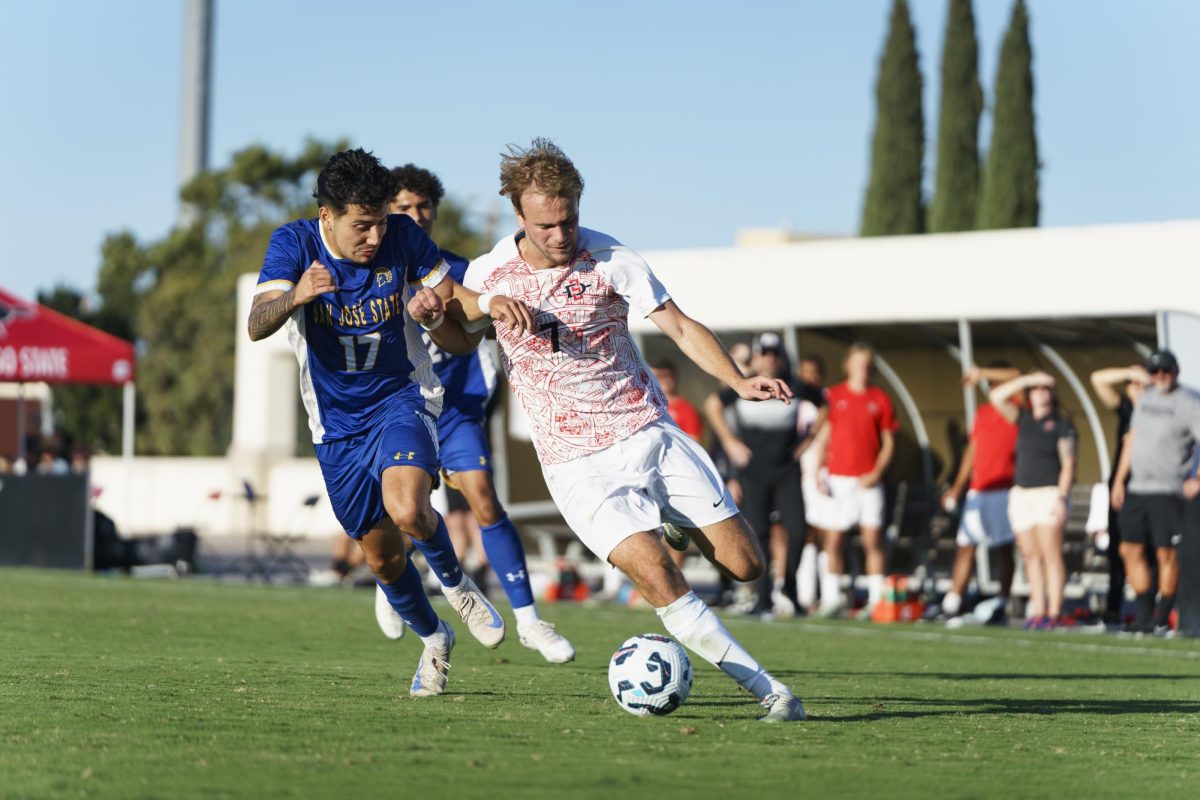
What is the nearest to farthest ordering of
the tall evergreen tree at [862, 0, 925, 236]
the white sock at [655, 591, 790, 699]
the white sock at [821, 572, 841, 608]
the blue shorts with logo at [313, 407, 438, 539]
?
the white sock at [655, 591, 790, 699] < the blue shorts with logo at [313, 407, 438, 539] < the white sock at [821, 572, 841, 608] < the tall evergreen tree at [862, 0, 925, 236]

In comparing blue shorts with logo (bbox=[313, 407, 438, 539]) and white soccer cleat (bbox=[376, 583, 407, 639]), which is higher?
blue shorts with logo (bbox=[313, 407, 438, 539])

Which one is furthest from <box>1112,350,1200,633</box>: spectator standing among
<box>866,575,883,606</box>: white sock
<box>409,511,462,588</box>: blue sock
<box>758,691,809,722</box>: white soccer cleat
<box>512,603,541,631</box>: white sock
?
<box>758,691,809,722</box>: white soccer cleat

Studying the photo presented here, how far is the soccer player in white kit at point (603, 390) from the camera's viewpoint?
675cm

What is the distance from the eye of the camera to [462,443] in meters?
9.91

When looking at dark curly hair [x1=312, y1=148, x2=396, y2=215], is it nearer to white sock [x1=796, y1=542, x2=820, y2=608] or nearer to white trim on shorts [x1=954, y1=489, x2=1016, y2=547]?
white trim on shorts [x1=954, y1=489, x2=1016, y2=547]

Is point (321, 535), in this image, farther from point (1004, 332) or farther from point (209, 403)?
point (1004, 332)

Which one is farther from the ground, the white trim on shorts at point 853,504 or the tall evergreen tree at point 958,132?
the tall evergreen tree at point 958,132

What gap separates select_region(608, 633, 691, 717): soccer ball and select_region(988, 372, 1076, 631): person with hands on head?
28.0ft

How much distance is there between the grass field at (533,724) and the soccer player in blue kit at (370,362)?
0.67 meters

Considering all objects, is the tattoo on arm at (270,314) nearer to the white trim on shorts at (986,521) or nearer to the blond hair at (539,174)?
the blond hair at (539,174)


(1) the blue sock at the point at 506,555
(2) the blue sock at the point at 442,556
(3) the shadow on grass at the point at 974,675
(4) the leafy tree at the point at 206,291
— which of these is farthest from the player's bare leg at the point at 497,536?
(4) the leafy tree at the point at 206,291

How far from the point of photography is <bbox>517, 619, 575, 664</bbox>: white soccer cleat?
8.80 m

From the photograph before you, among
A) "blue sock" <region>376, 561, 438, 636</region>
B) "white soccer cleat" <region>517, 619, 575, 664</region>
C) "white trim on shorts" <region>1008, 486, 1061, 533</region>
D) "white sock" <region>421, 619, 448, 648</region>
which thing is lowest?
"white soccer cleat" <region>517, 619, 575, 664</region>

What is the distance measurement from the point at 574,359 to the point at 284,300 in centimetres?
117
